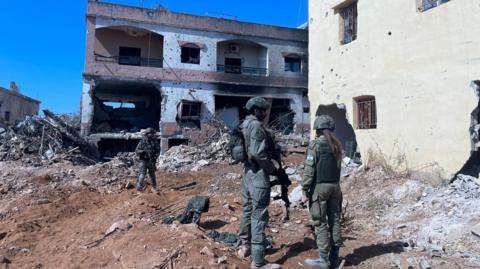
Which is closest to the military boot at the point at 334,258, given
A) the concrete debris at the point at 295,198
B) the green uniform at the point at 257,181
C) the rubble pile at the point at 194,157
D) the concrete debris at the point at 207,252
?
the green uniform at the point at 257,181

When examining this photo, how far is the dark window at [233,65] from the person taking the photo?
66.5ft

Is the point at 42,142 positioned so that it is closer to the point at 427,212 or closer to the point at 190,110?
the point at 190,110

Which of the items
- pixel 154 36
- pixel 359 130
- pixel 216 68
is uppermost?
pixel 154 36

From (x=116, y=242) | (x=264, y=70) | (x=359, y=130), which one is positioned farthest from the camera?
(x=264, y=70)

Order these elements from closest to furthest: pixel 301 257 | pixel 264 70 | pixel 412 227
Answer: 1. pixel 301 257
2. pixel 412 227
3. pixel 264 70

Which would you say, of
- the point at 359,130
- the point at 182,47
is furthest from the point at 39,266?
the point at 182,47

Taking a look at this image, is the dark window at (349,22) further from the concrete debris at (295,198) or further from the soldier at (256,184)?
the soldier at (256,184)

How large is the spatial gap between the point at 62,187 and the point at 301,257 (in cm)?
744

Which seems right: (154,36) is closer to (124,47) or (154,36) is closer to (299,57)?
(124,47)

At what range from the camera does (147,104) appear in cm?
2253

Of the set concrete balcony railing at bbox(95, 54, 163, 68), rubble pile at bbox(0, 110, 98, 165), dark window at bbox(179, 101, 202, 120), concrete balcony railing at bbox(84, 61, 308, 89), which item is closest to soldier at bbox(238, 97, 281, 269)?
rubble pile at bbox(0, 110, 98, 165)

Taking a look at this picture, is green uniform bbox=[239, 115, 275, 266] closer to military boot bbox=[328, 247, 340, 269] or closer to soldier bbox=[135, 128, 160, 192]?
military boot bbox=[328, 247, 340, 269]

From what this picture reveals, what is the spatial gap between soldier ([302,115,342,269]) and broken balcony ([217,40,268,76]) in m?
16.6

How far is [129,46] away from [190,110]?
4.77 metres
